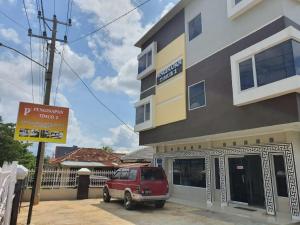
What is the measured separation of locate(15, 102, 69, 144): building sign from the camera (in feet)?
33.2

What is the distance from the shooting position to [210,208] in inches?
513

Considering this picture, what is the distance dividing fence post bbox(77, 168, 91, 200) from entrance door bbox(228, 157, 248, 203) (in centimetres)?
860

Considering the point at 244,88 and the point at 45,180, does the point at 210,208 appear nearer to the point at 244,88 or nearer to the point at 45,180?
the point at 244,88

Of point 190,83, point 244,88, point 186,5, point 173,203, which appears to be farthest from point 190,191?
point 186,5

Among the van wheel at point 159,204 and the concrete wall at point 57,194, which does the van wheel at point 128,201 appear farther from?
the concrete wall at point 57,194

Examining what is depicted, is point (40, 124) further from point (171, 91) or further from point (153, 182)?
point (171, 91)

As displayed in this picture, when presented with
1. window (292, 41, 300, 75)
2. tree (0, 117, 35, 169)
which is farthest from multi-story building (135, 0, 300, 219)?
tree (0, 117, 35, 169)

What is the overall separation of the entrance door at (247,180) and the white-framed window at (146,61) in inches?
326

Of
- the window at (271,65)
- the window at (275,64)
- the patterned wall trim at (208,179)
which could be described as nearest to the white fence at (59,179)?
the patterned wall trim at (208,179)

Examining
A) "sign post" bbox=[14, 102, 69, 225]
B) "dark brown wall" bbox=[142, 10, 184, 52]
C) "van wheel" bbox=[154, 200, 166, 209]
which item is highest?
"dark brown wall" bbox=[142, 10, 184, 52]

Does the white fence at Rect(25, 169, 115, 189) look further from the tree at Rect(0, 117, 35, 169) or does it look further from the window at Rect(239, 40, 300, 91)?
the tree at Rect(0, 117, 35, 169)

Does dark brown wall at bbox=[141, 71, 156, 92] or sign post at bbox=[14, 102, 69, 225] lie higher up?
dark brown wall at bbox=[141, 71, 156, 92]

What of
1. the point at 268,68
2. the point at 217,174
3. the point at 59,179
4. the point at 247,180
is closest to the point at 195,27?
the point at 268,68

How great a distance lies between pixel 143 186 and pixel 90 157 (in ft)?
75.4
